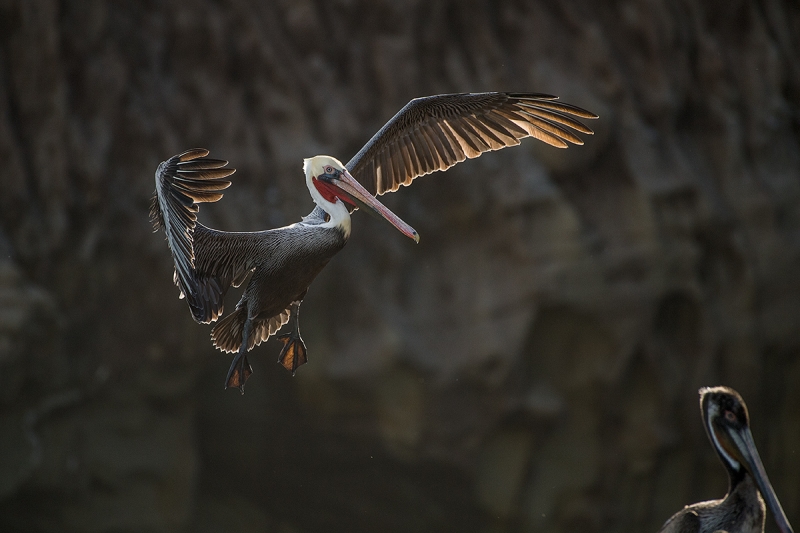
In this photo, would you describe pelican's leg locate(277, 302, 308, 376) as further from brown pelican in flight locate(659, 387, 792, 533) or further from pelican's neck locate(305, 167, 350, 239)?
brown pelican in flight locate(659, 387, 792, 533)

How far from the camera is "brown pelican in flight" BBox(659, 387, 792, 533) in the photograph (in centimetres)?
327

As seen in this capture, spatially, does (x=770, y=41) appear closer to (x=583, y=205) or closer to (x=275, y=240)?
(x=583, y=205)

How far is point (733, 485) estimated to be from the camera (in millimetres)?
3379

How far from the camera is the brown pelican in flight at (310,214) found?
8.78 ft

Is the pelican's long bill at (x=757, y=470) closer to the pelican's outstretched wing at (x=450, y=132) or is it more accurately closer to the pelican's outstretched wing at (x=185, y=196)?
the pelican's outstretched wing at (x=450, y=132)

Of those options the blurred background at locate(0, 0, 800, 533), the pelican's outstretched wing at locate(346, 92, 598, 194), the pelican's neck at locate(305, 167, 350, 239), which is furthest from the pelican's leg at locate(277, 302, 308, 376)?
the blurred background at locate(0, 0, 800, 533)

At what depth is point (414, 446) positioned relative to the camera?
221 inches

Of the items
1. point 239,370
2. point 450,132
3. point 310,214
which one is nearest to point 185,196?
point 310,214

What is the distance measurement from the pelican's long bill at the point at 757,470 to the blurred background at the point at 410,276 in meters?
2.22

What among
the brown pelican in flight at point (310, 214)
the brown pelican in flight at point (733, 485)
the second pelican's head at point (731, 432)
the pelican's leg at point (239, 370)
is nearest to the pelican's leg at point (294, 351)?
the brown pelican in flight at point (310, 214)

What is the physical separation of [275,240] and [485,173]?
3.00 meters

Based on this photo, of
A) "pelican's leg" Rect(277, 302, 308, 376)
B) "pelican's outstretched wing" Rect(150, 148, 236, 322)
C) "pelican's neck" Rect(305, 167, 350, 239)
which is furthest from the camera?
"pelican's leg" Rect(277, 302, 308, 376)

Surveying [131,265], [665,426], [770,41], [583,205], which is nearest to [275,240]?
[131,265]

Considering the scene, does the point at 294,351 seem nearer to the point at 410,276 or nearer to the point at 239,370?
the point at 239,370
